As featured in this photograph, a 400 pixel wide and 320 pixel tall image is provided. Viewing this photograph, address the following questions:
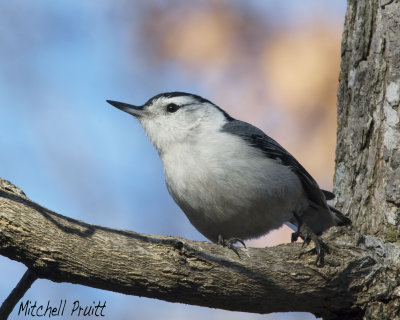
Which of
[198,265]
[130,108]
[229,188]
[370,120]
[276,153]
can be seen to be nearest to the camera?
[198,265]

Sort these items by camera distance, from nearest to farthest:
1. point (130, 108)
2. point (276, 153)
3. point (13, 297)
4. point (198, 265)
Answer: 1. point (13, 297)
2. point (198, 265)
3. point (276, 153)
4. point (130, 108)

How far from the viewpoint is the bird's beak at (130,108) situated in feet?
11.0

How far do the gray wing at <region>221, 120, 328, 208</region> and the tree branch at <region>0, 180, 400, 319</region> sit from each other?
0.59 m

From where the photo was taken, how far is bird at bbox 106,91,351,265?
2.87 m

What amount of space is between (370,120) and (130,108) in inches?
52.3

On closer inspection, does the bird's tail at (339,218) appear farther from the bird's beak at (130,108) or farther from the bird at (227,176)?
the bird's beak at (130,108)

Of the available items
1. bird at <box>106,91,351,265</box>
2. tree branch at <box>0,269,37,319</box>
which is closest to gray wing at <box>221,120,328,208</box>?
bird at <box>106,91,351,265</box>

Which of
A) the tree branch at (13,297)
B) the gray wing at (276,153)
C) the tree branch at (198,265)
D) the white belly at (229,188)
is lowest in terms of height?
the tree branch at (13,297)

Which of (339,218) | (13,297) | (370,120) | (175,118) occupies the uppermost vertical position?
(370,120)

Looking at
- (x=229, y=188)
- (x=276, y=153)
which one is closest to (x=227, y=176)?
(x=229, y=188)

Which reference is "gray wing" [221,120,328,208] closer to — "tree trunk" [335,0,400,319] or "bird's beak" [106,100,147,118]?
"tree trunk" [335,0,400,319]

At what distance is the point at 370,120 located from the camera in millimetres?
2967

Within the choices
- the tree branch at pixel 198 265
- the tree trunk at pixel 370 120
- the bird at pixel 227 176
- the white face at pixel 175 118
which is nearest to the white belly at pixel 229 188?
the bird at pixel 227 176

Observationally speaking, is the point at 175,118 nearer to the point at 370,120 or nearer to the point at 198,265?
the point at 370,120
